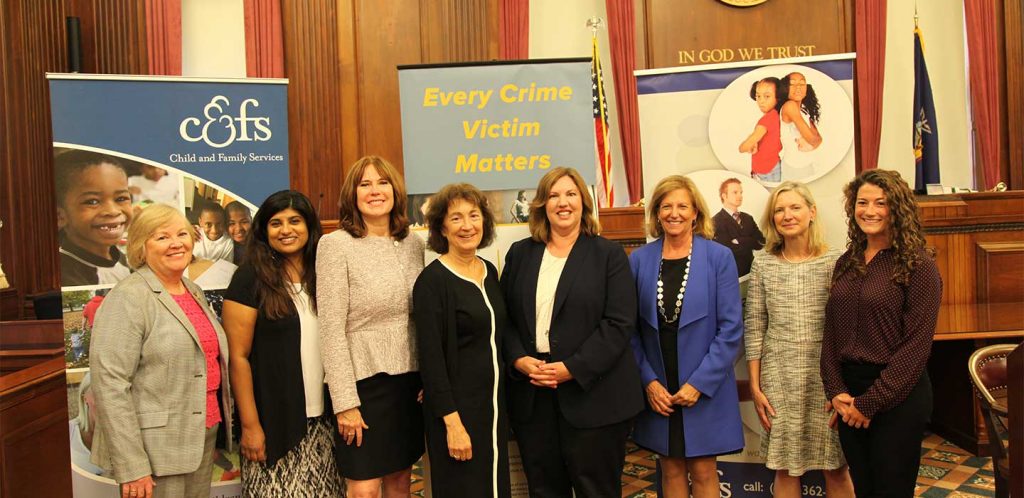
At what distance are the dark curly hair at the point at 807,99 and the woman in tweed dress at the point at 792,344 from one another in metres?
0.48

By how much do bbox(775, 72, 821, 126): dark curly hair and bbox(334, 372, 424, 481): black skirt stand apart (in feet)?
6.81

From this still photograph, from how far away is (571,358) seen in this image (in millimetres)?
2379

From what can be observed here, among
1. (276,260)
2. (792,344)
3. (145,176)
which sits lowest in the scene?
(792,344)

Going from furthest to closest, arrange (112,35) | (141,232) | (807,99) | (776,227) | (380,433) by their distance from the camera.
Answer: (112,35)
(807,99)
(776,227)
(380,433)
(141,232)

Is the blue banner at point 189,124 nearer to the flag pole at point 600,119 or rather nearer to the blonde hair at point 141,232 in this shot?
the blonde hair at point 141,232

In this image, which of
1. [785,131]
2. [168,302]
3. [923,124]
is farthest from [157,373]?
[923,124]

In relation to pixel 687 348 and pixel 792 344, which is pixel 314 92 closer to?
pixel 687 348

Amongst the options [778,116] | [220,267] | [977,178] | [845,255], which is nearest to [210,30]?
[220,267]

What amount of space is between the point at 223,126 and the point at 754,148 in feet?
7.69

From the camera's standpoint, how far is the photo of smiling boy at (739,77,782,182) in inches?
126

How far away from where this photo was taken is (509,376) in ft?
8.16

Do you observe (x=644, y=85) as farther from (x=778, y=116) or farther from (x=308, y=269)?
(x=308, y=269)

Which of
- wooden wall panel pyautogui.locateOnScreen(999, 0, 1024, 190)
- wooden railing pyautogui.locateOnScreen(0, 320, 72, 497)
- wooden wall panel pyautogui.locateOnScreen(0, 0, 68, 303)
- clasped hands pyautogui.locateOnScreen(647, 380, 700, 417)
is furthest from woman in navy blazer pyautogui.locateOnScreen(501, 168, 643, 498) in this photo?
wooden wall panel pyautogui.locateOnScreen(999, 0, 1024, 190)

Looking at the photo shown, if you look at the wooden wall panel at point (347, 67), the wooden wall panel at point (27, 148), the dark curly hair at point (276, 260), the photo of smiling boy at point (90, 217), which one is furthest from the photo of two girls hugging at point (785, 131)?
the wooden wall panel at point (27, 148)
